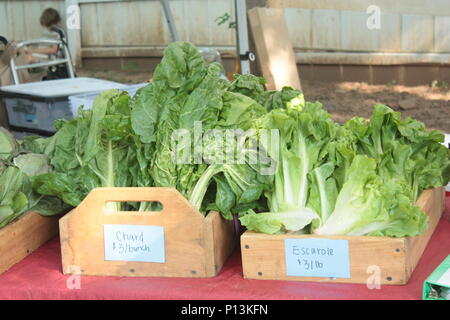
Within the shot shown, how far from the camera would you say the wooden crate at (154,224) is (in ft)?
5.01

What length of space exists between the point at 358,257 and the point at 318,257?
0.09 meters

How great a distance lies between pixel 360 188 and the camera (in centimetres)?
149

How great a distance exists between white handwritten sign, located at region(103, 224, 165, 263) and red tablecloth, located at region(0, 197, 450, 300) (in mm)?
54

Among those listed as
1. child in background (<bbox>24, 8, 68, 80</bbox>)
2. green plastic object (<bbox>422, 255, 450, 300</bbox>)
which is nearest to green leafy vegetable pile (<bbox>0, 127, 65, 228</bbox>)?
green plastic object (<bbox>422, 255, 450, 300</bbox>)

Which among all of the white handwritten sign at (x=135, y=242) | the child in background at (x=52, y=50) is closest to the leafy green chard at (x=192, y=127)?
the white handwritten sign at (x=135, y=242)

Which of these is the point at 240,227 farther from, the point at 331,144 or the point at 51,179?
the point at 51,179

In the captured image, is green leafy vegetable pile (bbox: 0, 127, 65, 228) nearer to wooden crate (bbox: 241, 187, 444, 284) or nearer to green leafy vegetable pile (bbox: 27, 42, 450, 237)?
green leafy vegetable pile (bbox: 27, 42, 450, 237)

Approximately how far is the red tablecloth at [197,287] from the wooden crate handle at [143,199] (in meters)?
0.16

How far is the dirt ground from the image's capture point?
605 centimetres

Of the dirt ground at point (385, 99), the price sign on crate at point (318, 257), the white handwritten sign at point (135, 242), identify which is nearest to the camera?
the price sign on crate at point (318, 257)

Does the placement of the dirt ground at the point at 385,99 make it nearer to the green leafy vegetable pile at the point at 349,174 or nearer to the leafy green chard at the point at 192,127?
the green leafy vegetable pile at the point at 349,174

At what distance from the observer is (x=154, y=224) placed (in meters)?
1.56

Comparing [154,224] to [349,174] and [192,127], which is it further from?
[349,174]

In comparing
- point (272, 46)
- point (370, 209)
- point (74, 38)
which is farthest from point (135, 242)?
point (74, 38)
